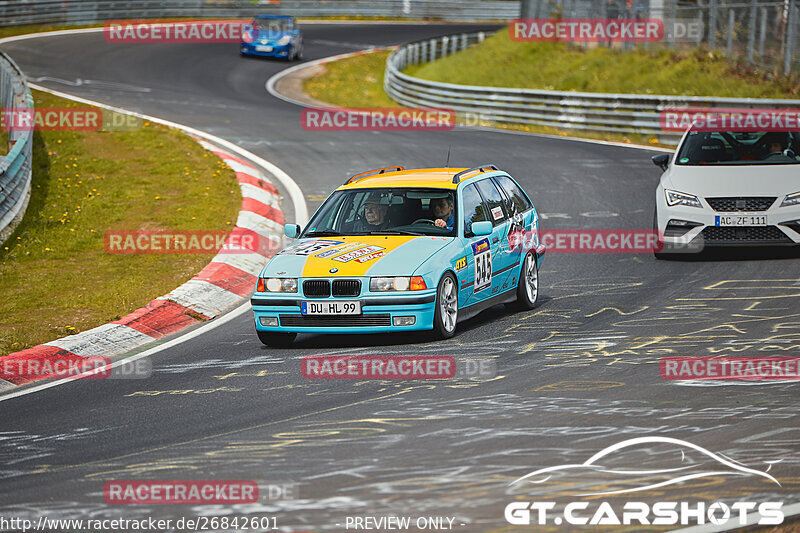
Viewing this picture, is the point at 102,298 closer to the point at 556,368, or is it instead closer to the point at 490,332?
the point at 490,332

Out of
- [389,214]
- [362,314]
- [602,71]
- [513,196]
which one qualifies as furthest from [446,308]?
[602,71]

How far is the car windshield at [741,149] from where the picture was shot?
1421 cm

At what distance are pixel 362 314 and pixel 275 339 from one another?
882 mm

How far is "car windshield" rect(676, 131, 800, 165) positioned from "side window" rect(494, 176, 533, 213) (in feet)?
10.3

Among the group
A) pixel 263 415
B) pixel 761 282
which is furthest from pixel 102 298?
pixel 761 282

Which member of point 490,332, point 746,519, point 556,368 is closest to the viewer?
point 746,519

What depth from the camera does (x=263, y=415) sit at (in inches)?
299

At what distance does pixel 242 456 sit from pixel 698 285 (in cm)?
688

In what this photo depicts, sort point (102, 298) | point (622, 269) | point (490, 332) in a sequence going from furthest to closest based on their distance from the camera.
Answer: point (622, 269) → point (102, 298) → point (490, 332)

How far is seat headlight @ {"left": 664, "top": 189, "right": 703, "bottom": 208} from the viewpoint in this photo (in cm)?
1343

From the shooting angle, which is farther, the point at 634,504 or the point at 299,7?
the point at 299,7

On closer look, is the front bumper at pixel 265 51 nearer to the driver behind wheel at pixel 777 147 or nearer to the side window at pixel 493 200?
the driver behind wheel at pixel 777 147

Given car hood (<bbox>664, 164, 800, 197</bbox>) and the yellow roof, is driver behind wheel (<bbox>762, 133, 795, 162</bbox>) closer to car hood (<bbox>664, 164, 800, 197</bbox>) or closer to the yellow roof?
car hood (<bbox>664, 164, 800, 197</bbox>)

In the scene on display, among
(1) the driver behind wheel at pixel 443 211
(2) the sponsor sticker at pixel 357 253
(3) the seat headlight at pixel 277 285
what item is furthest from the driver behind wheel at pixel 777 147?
(3) the seat headlight at pixel 277 285
